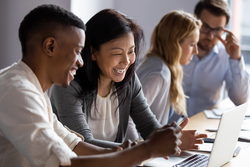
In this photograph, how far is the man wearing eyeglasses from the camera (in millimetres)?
2467

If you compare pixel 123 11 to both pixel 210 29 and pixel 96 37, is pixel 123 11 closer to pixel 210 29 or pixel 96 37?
pixel 210 29

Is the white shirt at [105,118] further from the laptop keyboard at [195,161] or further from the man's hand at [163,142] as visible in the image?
the man's hand at [163,142]

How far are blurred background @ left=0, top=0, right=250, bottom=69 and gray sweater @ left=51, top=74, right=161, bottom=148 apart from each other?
0.87m

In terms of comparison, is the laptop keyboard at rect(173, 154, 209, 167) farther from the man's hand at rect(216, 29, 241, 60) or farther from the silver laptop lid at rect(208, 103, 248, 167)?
the man's hand at rect(216, 29, 241, 60)

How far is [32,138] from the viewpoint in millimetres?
723

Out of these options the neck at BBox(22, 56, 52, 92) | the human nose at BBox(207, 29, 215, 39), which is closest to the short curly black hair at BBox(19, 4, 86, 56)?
the neck at BBox(22, 56, 52, 92)

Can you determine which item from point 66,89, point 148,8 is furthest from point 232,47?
point 66,89

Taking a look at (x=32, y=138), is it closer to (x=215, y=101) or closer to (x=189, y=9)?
(x=215, y=101)

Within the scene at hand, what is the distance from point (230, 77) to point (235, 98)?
8.8 inches

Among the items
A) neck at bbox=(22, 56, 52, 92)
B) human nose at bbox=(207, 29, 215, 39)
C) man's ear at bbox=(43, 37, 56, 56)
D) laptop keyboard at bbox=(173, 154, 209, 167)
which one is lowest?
laptop keyboard at bbox=(173, 154, 209, 167)

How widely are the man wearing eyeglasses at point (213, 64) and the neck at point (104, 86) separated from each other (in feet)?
4.14

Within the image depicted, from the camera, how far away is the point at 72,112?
1.29m

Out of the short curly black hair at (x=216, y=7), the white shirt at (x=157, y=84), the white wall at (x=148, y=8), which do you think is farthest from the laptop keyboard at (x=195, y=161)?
the white wall at (x=148, y=8)

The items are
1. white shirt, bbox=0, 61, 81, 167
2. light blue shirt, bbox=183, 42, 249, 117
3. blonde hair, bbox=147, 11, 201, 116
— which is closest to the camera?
white shirt, bbox=0, 61, 81, 167
